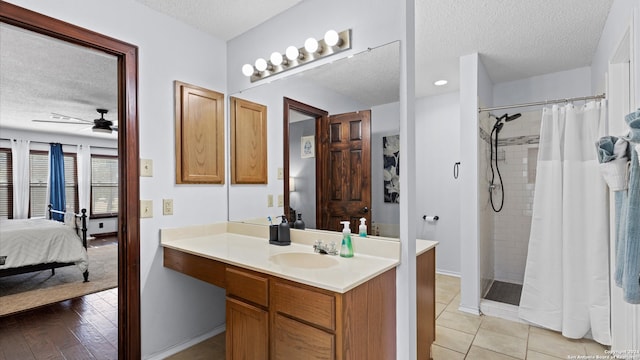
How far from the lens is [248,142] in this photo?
98.8 inches

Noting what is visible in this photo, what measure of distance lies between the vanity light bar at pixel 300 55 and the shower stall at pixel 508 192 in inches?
88.1

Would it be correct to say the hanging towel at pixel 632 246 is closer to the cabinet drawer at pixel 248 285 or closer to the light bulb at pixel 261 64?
the cabinet drawer at pixel 248 285

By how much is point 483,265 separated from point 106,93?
188 inches

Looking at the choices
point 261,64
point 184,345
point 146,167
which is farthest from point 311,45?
point 184,345

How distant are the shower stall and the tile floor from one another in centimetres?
81

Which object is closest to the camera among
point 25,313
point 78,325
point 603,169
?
point 603,169

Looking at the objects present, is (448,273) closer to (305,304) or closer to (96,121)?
(305,304)

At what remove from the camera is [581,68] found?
3.29m

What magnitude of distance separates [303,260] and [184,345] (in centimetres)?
124

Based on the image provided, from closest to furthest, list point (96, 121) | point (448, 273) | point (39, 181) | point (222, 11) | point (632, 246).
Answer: point (632, 246), point (222, 11), point (448, 273), point (96, 121), point (39, 181)

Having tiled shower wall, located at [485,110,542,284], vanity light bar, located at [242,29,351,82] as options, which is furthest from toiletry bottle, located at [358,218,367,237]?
tiled shower wall, located at [485,110,542,284]

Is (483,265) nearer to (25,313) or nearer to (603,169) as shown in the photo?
(603,169)

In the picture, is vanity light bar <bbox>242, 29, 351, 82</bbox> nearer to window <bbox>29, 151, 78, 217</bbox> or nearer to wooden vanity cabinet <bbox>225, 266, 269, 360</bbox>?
wooden vanity cabinet <bbox>225, 266, 269, 360</bbox>

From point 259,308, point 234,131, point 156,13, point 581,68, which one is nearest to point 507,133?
point 581,68
